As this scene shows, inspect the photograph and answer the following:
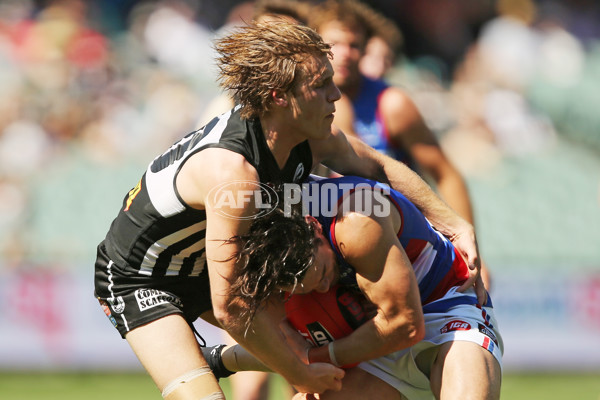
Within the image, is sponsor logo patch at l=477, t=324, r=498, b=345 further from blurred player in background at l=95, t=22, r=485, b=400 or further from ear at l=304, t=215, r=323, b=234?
ear at l=304, t=215, r=323, b=234

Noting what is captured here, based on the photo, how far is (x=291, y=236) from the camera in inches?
131

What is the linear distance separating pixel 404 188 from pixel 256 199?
98 centimetres

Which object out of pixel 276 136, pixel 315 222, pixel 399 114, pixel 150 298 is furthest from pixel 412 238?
pixel 399 114

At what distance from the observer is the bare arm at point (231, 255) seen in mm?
3273

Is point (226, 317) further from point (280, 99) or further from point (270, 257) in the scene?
point (280, 99)

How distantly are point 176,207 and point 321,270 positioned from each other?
2.17ft

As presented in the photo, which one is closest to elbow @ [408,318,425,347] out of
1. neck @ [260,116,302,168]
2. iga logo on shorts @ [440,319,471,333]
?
iga logo on shorts @ [440,319,471,333]

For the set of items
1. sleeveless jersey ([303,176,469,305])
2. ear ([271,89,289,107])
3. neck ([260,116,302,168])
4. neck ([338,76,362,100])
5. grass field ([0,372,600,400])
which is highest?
neck ([338,76,362,100])

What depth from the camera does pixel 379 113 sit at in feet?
17.9

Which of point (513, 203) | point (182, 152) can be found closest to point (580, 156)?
point (513, 203)

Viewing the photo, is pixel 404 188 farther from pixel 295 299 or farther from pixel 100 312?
pixel 100 312

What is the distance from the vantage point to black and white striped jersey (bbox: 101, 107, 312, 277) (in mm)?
3422

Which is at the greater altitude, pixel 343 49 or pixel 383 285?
pixel 343 49

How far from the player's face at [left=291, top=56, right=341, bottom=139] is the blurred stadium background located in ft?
17.9
